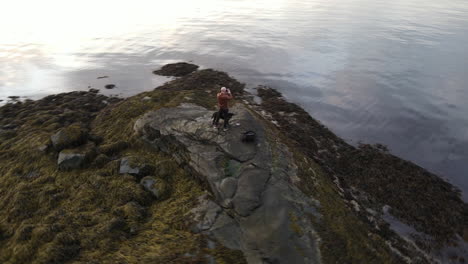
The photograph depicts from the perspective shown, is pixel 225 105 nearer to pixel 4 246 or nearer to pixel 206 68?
pixel 4 246

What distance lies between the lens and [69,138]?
1630 centimetres

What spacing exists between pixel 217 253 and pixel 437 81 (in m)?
42.9

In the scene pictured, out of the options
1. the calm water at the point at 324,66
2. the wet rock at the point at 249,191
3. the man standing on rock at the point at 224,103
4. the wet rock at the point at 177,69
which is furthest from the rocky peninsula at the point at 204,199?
the wet rock at the point at 177,69

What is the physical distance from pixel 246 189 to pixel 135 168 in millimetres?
6748

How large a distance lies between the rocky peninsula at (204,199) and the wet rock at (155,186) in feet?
0.20

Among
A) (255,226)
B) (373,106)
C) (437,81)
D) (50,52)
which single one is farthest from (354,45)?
(50,52)

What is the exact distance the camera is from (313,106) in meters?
30.9

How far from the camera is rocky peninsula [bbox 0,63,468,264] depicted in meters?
9.95

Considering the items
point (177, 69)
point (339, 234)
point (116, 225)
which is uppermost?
point (177, 69)

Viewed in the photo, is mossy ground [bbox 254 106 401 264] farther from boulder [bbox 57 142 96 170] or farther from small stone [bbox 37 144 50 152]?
small stone [bbox 37 144 50 152]

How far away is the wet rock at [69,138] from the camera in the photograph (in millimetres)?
16308

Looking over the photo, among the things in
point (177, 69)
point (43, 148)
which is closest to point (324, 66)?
point (177, 69)

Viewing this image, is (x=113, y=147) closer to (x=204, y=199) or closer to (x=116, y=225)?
(x=116, y=225)

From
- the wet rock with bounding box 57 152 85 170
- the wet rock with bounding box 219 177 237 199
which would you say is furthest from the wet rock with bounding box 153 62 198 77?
the wet rock with bounding box 219 177 237 199
